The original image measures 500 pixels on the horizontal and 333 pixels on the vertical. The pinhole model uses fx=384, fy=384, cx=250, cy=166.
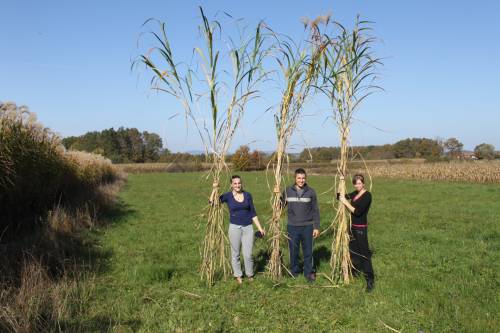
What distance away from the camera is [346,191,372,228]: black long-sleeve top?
17.7ft

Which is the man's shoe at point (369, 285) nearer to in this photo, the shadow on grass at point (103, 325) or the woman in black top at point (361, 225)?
the woman in black top at point (361, 225)

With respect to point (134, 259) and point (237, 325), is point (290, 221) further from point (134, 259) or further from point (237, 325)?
point (134, 259)

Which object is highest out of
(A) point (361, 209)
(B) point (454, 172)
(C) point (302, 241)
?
(A) point (361, 209)

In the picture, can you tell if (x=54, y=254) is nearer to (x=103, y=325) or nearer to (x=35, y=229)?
(x=35, y=229)

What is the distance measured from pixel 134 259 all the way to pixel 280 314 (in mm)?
3600

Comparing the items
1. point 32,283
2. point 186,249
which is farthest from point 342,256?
point 32,283

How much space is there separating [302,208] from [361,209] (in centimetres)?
84

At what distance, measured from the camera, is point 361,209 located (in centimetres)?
542

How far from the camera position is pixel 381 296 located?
5.21 metres

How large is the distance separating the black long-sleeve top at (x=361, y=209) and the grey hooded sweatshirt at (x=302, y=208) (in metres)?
0.53

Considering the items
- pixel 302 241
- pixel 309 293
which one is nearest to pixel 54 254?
pixel 302 241

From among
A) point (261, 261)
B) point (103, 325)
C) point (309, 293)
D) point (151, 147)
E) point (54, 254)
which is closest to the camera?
point (103, 325)

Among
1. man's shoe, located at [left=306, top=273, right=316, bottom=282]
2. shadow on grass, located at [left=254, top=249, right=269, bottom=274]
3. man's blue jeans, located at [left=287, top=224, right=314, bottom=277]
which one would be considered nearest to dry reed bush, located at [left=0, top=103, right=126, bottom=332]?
shadow on grass, located at [left=254, top=249, right=269, bottom=274]

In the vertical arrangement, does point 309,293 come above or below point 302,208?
below
